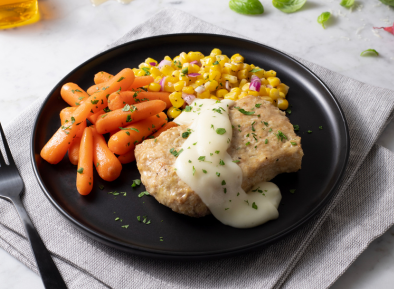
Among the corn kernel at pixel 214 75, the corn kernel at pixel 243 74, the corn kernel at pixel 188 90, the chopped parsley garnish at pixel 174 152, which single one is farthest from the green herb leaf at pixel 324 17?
the chopped parsley garnish at pixel 174 152

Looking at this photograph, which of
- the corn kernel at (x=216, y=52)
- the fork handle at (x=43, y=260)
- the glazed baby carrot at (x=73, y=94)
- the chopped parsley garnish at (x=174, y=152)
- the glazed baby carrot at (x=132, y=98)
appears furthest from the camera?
the corn kernel at (x=216, y=52)

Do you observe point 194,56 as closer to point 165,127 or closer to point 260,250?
point 165,127

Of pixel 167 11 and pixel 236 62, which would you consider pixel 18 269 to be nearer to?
pixel 236 62

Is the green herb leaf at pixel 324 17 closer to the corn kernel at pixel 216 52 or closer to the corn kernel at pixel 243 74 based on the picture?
the corn kernel at pixel 216 52

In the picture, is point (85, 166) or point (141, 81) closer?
point (85, 166)

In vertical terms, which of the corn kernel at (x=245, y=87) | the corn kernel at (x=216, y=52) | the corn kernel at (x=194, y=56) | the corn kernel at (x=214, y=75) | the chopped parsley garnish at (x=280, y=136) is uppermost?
the corn kernel at (x=194, y=56)

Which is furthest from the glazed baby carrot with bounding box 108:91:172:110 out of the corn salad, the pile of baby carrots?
the corn salad

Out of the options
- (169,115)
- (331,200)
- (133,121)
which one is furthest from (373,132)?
(133,121)

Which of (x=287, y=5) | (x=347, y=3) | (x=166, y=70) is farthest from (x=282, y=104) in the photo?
(x=347, y=3)
